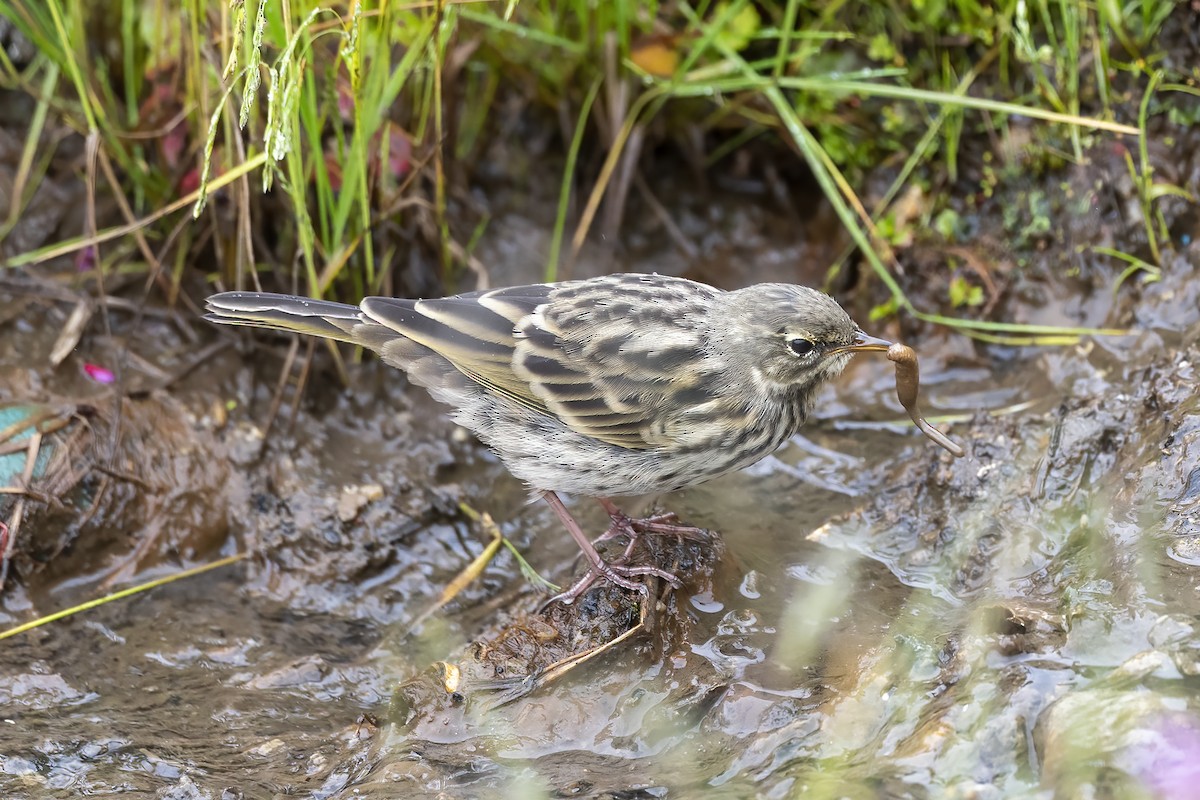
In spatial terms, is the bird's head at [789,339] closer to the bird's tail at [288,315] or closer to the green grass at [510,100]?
the green grass at [510,100]

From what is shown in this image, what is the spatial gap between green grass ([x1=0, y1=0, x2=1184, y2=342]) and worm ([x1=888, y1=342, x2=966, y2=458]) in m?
1.24

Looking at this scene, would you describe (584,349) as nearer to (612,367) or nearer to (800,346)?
(612,367)

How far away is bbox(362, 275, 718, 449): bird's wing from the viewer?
13.6 feet

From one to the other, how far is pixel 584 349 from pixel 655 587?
93 cm

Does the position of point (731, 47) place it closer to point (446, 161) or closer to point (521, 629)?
point (446, 161)

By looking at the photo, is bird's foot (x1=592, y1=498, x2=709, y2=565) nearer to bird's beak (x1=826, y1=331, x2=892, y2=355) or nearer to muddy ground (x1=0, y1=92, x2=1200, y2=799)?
muddy ground (x1=0, y1=92, x2=1200, y2=799)

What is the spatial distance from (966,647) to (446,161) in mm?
3571

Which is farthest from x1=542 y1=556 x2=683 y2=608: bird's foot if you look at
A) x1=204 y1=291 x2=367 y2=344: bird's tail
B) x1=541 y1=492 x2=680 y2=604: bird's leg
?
x1=204 y1=291 x2=367 y2=344: bird's tail

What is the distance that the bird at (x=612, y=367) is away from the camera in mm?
4137

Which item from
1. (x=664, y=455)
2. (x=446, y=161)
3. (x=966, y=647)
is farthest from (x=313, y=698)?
(x=446, y=161)

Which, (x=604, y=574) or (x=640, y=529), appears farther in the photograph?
(x=640, y=529)

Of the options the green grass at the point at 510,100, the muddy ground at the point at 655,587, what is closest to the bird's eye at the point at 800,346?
the muddy ground at the point at 655,587

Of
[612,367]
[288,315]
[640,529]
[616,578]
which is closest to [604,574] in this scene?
[616,578]

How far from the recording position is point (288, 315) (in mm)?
4289
